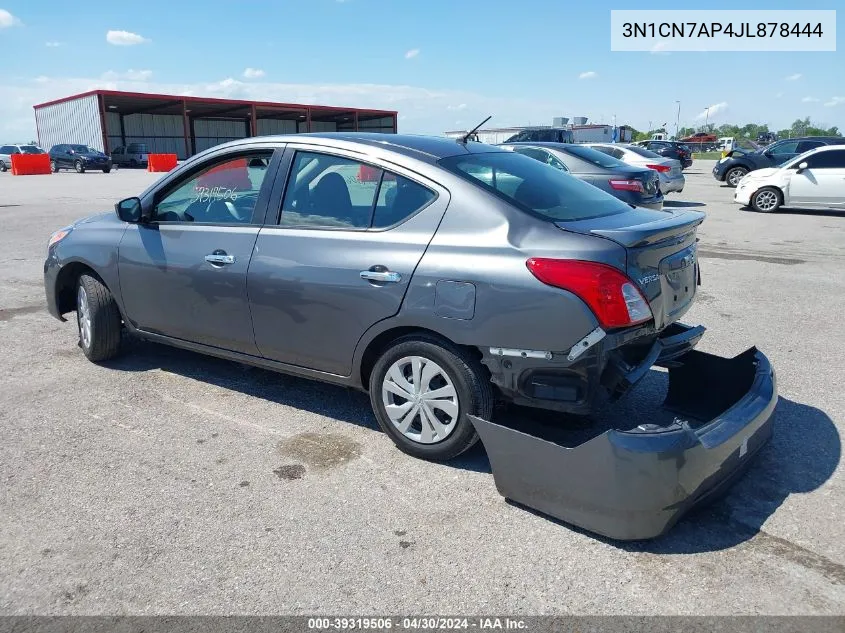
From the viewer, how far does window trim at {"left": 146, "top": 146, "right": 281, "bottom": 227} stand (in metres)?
3.97

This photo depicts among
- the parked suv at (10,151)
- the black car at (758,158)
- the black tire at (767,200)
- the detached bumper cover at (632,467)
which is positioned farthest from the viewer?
the parked suv at (10,151)

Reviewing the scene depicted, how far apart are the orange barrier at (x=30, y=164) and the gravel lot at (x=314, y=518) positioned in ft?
113

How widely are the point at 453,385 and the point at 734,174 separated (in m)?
22.2

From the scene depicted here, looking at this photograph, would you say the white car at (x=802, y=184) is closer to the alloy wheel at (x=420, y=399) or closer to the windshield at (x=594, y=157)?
the windshield at (x=594, y=157)

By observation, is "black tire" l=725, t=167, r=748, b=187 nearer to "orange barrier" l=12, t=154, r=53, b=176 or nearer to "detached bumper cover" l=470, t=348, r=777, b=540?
"detached bumper cover" l=470, t=348, r=777, b=540

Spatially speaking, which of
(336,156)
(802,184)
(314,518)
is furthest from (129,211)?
(802,184)

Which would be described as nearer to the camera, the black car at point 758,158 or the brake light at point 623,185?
the brake light at point 623,185

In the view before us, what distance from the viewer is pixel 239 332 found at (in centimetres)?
405

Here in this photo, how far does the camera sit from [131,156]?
4244 centimetres

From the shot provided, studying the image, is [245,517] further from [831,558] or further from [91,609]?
[831,558]

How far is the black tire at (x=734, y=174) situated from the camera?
22.0 metres

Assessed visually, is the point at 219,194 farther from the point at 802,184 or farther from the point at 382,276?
the point at 802,184

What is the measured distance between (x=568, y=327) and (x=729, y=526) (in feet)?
3.75

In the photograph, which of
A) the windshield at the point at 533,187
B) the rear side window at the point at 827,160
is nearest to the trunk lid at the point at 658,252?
the windshield at the point at 533,187
